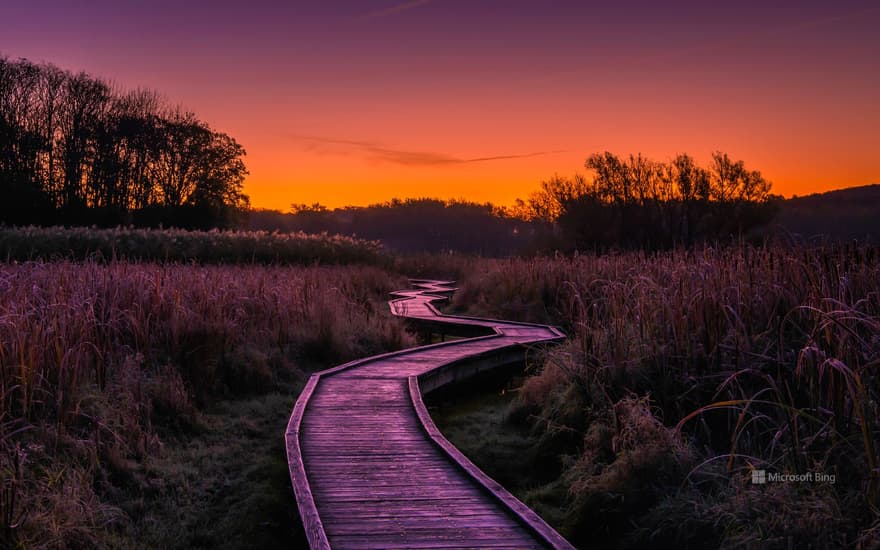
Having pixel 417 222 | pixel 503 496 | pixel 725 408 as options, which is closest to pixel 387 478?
pixel 503 496

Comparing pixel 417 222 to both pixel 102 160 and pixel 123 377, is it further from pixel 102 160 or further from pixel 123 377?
pixel 123 377

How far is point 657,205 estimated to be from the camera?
33.7m

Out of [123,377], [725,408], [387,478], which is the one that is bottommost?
[387,478]

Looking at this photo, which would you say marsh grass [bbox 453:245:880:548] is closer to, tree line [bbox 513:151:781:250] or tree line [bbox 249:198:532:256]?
tree line [bbox 513:151:781:250]

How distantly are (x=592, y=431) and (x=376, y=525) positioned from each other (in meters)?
2.44

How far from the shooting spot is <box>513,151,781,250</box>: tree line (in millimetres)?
32469

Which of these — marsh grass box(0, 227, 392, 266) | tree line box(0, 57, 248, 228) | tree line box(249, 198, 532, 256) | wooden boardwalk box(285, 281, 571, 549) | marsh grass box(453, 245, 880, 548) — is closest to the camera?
marsh grass box(453, 245, 880, 548)

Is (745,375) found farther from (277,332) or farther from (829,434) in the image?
(277,332)

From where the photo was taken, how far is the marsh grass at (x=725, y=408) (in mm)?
3699

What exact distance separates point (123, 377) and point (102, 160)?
3021 cm

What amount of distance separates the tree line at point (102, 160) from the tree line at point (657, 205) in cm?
1886

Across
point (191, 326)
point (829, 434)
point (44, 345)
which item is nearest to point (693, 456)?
point (829, 434)

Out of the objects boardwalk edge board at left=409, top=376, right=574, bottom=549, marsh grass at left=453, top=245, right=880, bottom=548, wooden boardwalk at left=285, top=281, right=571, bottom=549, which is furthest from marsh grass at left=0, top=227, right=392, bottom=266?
marsh grass at left=453, top=245, right=880, bottom=548

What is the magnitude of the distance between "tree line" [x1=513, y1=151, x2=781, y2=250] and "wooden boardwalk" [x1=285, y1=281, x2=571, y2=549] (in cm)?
2514
